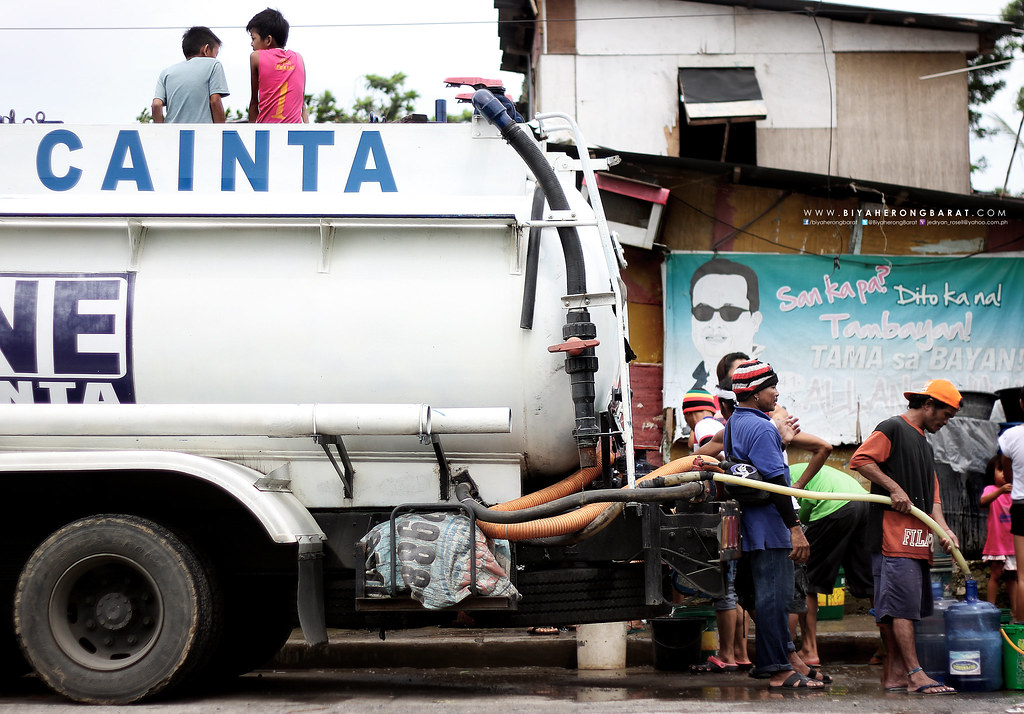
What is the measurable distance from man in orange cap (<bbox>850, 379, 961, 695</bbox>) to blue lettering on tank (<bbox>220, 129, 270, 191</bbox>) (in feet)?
11.7

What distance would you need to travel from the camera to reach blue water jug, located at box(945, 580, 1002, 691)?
5.94m

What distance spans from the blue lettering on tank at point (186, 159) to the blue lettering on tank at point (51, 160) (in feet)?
1.77

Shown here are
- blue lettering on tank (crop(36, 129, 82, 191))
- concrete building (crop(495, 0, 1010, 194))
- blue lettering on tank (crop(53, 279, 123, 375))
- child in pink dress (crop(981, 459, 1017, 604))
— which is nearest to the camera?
blue lettering on tank (crop(53, 279, 123, 375))

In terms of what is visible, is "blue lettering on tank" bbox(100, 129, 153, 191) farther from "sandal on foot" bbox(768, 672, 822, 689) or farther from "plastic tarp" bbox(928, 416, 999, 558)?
"plastic tarp" bbox(928, 416, 999, 558)

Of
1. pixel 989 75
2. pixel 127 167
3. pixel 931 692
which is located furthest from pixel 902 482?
pixel 989 75

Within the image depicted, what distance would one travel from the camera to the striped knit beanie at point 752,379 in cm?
601

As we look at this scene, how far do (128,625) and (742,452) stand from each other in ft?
10.8

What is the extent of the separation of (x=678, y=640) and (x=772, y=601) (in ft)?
3.78

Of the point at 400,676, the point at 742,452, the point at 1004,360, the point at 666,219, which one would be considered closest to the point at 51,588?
the point at 400,676

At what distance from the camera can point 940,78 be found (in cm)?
1141

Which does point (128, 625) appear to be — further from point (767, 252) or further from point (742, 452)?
point (767, 252)

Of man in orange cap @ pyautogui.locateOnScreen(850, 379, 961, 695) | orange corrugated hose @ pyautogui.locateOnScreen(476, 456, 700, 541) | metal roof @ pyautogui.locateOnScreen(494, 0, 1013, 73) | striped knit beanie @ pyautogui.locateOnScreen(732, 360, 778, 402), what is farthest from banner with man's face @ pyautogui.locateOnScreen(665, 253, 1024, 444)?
orange corrugated hose @ pyautogui.locateOnScreen(476, 456, 700, 541)

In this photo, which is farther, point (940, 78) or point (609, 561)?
point (940, 78)

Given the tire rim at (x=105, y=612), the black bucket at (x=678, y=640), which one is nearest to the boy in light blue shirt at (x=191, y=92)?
the tire rim at (x=105, y=612)
